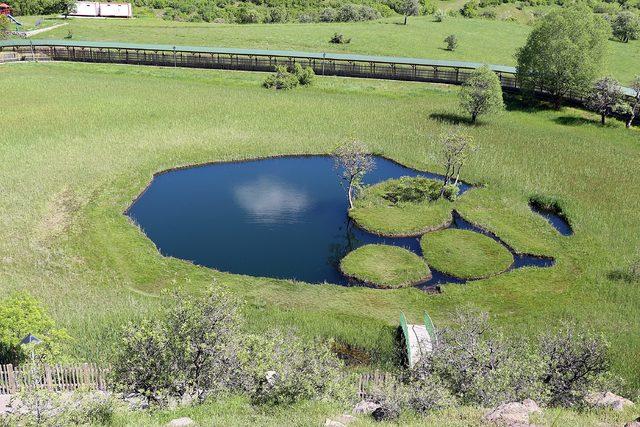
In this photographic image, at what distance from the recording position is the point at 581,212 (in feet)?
161

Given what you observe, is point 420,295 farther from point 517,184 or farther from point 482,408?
point 517,184

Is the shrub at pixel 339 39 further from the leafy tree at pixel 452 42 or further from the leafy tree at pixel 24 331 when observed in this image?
the leafy tree at pixel 24 331

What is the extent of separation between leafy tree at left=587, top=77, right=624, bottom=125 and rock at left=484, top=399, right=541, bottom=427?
64.5 meters

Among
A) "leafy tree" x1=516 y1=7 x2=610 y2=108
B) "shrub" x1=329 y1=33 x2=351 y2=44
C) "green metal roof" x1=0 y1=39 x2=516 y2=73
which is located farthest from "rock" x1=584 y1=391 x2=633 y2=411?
"shrub" x1=329 y1=33 x2=351 y2=44

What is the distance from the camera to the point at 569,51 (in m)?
79.9

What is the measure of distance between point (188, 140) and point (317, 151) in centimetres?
1585

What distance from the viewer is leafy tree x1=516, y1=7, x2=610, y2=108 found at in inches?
3142

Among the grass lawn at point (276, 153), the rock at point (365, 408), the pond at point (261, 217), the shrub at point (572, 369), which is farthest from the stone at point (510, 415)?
the pond at point (261, 217)

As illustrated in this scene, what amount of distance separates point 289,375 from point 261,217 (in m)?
27.5

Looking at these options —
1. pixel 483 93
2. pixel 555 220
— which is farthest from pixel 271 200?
pixel 483 93

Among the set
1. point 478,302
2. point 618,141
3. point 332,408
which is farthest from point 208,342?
point 618,141

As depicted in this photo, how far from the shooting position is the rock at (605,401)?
23053mm

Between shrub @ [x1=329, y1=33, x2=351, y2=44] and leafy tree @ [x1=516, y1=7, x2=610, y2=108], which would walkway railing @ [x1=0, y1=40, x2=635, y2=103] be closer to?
leafy tree @ [x1=516, y1=7, x2=610, y2=108]

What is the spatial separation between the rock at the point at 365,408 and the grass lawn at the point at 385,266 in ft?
47.8
